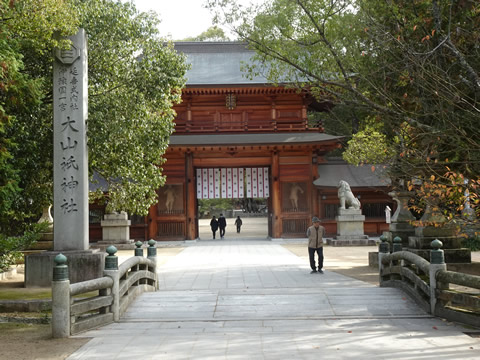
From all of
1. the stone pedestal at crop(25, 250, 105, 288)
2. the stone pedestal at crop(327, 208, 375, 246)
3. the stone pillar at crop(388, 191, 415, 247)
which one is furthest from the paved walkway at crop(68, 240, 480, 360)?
the stone pedestal at crop(327, 208, 375, 246)

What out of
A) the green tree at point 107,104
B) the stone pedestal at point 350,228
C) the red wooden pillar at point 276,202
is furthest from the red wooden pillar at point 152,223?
the green tree at point 107,104

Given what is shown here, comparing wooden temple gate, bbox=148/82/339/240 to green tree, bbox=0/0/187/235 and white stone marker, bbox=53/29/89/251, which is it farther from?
white stone marker, bbox=53/29/89/251

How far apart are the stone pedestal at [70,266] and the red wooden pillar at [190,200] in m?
15.8

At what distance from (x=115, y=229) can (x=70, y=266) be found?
13443 millimetres

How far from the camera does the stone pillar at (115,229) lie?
23797 millimetres

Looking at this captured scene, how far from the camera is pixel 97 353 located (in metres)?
5.90

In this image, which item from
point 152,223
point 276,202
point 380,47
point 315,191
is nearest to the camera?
point 380,47

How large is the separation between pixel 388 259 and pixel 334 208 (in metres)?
17.2

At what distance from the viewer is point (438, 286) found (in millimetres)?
7941

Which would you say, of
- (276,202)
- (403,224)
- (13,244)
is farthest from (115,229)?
(13,244)

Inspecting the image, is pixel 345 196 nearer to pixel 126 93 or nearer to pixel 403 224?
pixel 403 224

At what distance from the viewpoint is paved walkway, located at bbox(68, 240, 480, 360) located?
583 centimetres

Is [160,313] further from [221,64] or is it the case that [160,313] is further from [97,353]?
[221,64]

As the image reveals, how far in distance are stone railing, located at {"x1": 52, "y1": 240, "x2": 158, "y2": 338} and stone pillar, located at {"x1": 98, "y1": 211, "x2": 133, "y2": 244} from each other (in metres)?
14.2
